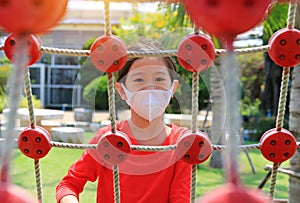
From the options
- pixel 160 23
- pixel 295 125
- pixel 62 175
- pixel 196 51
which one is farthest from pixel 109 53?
pixel 160 23

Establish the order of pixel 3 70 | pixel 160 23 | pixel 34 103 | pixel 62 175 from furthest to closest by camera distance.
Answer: pixel 34 103, pixel 3 70, pixel 160 23, pixel 62 175

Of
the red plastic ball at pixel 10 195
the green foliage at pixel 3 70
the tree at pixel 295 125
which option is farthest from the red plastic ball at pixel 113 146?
the green foliage at pixel 3 70

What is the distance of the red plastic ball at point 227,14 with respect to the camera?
297 mm

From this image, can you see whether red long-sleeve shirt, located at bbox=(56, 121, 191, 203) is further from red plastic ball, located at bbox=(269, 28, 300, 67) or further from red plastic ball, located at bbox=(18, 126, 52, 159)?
red plastic ball, located at bbox=(269, 28, 300, 67)

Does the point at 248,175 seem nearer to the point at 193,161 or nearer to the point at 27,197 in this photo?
the point at 193,161

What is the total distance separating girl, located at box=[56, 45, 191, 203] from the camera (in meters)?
0.89

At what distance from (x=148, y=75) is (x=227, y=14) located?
61 centimetres

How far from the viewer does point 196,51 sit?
0.67 meters

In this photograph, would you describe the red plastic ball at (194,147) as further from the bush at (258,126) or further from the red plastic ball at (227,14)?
the bush at (258,126)

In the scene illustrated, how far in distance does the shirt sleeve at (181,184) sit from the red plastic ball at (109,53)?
312 mm

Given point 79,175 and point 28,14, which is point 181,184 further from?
point 28,14

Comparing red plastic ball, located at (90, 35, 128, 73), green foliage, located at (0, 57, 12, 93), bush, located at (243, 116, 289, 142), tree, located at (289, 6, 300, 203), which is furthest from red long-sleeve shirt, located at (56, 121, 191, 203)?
bush, located at (243, 116, 289, 142)

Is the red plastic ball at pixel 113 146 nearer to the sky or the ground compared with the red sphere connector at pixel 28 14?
nearer to the ground

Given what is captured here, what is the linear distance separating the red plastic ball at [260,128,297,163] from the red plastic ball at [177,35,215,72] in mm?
170
